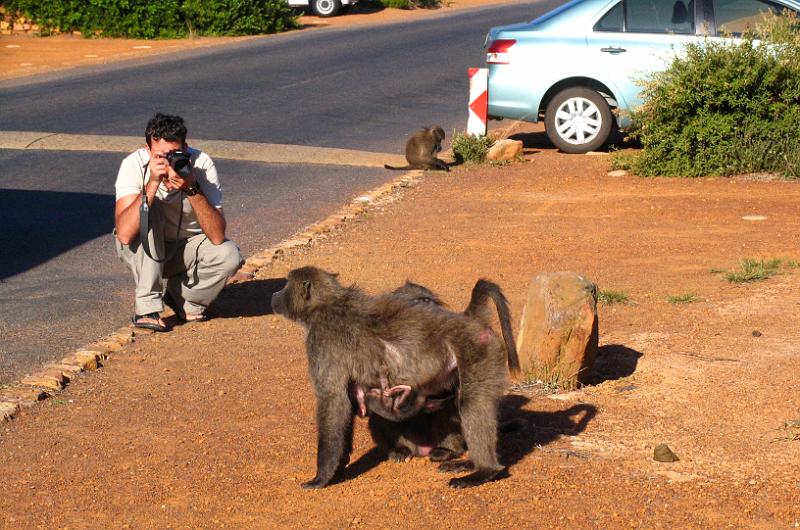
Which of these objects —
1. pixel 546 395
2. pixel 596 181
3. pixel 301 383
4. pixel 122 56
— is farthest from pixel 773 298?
pixel 122 56

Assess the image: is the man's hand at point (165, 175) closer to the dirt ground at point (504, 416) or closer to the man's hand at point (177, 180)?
the man's hand at point (177, 180)

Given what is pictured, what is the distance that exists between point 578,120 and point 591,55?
84 cm

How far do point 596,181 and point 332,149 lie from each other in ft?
13.0

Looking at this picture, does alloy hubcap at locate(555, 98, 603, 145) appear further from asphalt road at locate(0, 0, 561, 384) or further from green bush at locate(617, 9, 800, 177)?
asphalt road at locate(0, 0, 561, 384)

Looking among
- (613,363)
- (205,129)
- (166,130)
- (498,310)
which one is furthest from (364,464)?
(205,129)

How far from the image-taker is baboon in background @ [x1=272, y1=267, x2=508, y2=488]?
474 cm

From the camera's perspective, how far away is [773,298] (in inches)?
301

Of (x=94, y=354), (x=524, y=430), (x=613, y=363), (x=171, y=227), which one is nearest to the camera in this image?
(x=524, y=430)

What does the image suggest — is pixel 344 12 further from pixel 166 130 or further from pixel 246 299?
pixel 166 130

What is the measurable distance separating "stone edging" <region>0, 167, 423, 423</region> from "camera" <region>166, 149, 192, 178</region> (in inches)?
44.7

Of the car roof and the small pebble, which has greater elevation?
the car roof

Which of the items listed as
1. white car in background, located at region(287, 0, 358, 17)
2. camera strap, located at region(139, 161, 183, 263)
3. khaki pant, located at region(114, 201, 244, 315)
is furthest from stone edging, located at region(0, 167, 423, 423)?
white car in background, located at region(287, 0, 358, 17)

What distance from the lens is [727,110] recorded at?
1248 cm

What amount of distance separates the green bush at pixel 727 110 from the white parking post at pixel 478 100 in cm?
242
